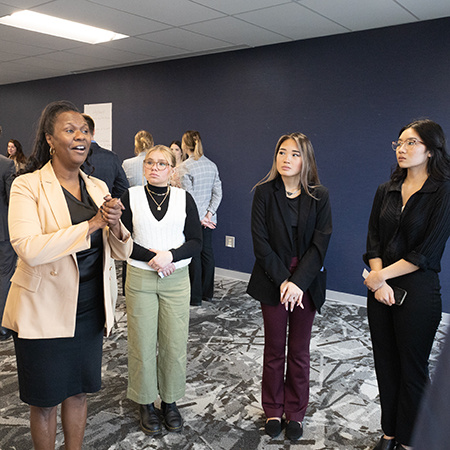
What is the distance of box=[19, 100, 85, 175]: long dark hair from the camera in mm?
1887

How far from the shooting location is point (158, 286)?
2.52 meters

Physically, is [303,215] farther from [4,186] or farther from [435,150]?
[4,186]

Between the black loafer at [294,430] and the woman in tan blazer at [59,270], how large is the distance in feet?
3.70

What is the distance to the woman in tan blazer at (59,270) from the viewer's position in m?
1.78

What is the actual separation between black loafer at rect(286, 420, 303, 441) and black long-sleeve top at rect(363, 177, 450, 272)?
101 centimetres

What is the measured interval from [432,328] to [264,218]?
1.00m

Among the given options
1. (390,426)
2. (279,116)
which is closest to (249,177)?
(279,116)

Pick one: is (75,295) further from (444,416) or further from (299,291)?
(444,416)

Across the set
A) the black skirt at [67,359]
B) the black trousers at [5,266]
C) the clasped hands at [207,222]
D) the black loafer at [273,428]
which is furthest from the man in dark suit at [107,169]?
the black loafer at [273,428]

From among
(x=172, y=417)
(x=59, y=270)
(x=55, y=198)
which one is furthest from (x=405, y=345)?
(x=55, y=198)

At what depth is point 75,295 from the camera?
1863 mm

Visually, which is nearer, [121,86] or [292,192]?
[292,192]

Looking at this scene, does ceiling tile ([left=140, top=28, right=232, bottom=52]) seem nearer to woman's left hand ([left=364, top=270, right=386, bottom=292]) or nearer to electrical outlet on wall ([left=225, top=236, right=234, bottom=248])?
electrical outlet on wall ([left=225, top=236, right=234, bottom=248])

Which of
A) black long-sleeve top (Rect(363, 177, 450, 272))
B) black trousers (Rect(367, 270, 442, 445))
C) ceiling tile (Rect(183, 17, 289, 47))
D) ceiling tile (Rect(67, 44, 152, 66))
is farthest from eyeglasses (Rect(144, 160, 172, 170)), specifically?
ceiling tile (Rect(67, 44, 152, 66))
